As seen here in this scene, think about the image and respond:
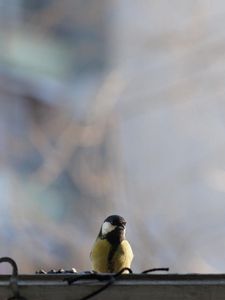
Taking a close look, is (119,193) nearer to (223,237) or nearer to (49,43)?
(223,237)

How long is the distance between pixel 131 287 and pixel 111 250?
3.98 ft

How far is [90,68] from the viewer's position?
4.99 metres

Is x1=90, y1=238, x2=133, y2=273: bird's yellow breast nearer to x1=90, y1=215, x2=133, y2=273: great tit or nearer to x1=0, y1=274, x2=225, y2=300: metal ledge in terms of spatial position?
x1=90, y1=215, x2=133, y2=273: great tit

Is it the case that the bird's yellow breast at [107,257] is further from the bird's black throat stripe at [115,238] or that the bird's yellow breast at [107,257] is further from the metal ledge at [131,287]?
the metal ledge at [131,287]

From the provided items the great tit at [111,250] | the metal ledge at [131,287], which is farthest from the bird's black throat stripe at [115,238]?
the metal ledge at [131,287]


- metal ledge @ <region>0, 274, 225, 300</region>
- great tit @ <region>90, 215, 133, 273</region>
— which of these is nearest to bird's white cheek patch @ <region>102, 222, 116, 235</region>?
great tit @ <region>90, 215, 133, 273</region>

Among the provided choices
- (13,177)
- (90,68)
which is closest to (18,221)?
(13,177)

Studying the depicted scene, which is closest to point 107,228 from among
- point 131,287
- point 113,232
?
point 113,232

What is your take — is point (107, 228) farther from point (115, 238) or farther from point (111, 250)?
point (111, 250)

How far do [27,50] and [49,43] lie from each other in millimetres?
162

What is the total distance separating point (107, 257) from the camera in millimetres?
2416

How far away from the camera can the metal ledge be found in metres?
1.27

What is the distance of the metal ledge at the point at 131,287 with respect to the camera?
1274mm

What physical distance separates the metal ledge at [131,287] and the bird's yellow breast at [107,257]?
1002 millimetres
